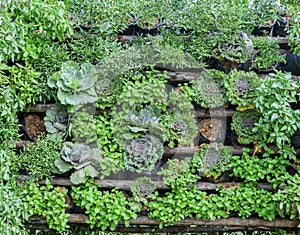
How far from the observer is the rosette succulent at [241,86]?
2812 millimetres

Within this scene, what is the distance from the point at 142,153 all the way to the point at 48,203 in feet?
2.28

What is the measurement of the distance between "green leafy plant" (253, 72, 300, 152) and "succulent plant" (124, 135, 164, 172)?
663mm

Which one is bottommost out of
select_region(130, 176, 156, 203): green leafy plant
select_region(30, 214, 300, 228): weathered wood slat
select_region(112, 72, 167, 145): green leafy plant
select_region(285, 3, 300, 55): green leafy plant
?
select_region(30, 214, 300, 228): weathered wood slat

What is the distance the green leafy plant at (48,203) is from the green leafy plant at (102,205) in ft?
0.33

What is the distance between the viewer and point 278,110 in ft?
8.74

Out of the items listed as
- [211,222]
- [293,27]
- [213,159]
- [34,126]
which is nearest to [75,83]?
[34,126]

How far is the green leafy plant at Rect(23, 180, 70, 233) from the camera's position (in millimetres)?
2730

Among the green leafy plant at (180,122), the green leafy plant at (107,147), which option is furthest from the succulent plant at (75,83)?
the green leafy plant at (180,122)

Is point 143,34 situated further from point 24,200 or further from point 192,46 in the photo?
point 24,200

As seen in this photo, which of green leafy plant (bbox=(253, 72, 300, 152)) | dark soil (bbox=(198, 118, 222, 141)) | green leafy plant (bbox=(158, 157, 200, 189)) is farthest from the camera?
dark soil (bbox=(198, 118, 222, 141))

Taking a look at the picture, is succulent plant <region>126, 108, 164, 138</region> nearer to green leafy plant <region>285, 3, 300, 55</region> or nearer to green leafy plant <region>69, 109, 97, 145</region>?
green leafy plant <region>69, 109, 97, 145</region>

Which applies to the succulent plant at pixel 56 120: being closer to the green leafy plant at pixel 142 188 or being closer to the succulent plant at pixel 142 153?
the succulent plant at pixel 142 153

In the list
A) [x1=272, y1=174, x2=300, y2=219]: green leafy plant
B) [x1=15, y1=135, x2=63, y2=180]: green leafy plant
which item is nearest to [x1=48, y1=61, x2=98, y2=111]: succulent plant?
[x1=15, y1=135, x2=63, y2=180]: green leafy plant

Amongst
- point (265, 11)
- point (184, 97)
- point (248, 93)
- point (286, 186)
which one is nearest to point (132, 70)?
point (184, 97)
